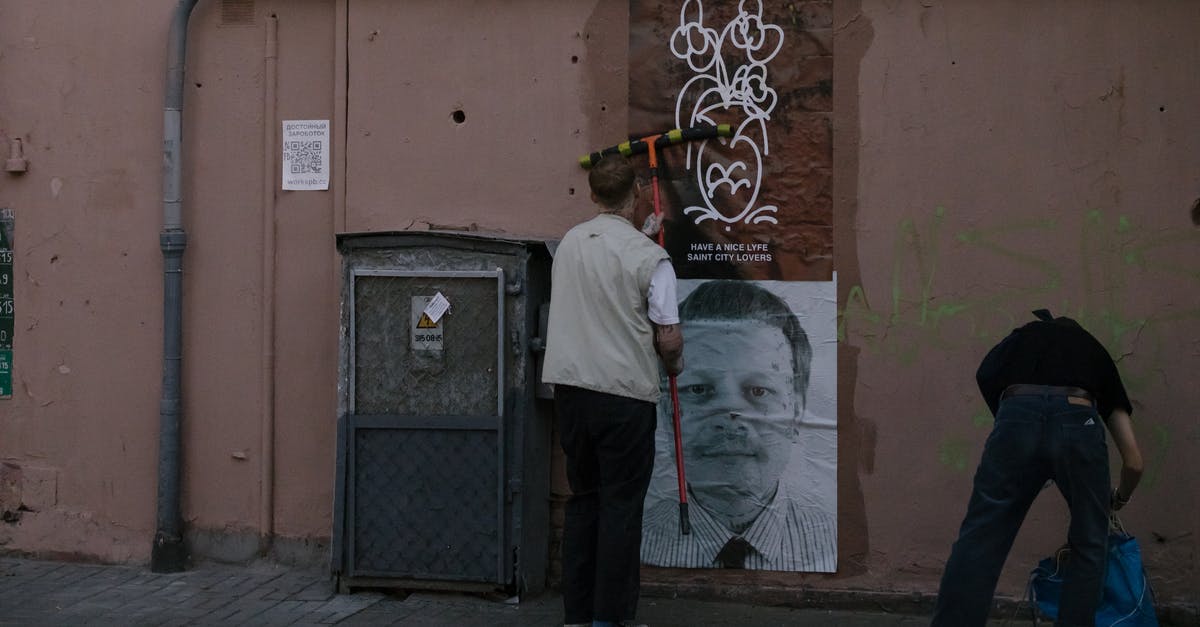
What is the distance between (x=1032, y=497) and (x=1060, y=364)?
0.51 metres

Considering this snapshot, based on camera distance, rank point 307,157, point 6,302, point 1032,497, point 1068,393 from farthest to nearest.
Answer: point 6,302 < point 307,157 < point 1032,497 < point 1068,393

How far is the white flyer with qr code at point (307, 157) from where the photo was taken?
6.66 metres

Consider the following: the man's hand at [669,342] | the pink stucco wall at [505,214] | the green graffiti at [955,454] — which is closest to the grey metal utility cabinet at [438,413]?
the pink stucco wall at [505,214]

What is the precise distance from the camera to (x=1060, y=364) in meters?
4.95

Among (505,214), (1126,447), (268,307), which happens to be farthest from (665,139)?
(1126,447)

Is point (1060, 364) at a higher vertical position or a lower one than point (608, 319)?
lower

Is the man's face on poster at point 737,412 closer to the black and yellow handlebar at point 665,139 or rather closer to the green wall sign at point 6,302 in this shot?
the black and yellow handlebar at point 665,139

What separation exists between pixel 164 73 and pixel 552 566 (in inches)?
122

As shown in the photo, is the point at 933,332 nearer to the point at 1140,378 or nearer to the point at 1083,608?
the point at 1140,378

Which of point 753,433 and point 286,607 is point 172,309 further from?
point 753,433

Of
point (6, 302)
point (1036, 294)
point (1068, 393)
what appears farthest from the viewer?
point (6, 302)

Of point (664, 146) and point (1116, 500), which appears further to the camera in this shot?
point (664, 146)

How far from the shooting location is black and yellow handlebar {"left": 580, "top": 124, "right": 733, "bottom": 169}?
6.25 m

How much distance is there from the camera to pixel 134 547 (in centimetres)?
686
